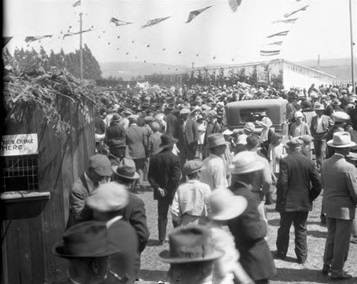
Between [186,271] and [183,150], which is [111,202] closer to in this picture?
[186,271]

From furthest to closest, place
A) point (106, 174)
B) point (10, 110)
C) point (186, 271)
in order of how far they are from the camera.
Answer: point (10, 110) < point (106, 174) < point (186, 271)

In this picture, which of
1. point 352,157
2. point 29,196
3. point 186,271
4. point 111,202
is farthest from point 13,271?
point 352,157

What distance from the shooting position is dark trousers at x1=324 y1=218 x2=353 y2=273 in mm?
7117

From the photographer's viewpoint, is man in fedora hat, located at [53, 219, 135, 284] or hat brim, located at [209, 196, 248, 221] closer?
man in fedora hat, located at [53, 219, 135, 284]

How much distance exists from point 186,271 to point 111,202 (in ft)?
4.91

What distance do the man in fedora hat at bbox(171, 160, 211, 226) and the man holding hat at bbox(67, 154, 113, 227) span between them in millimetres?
1280

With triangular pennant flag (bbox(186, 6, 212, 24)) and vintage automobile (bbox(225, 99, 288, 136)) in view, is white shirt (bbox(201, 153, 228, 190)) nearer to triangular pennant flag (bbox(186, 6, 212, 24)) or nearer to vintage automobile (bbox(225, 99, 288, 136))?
triangular pennant flag (bbox(186, 6, 212, 24))

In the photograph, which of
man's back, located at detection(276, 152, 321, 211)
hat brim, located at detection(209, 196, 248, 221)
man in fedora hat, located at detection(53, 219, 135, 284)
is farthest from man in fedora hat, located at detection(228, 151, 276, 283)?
man's back, located at detection(276, 152, 321, 211)

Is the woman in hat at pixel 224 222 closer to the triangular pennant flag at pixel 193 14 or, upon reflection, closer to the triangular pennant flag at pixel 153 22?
the triangular pennant flag at pixel 193 14

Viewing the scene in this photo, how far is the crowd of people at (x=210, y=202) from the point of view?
325 centimetres

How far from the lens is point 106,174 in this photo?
588cm

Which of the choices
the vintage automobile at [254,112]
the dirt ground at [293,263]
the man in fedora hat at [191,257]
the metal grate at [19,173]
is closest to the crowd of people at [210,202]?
the man in fedora hat at [191,257]

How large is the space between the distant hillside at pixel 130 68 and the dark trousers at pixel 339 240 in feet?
37.4

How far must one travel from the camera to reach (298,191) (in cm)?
779
